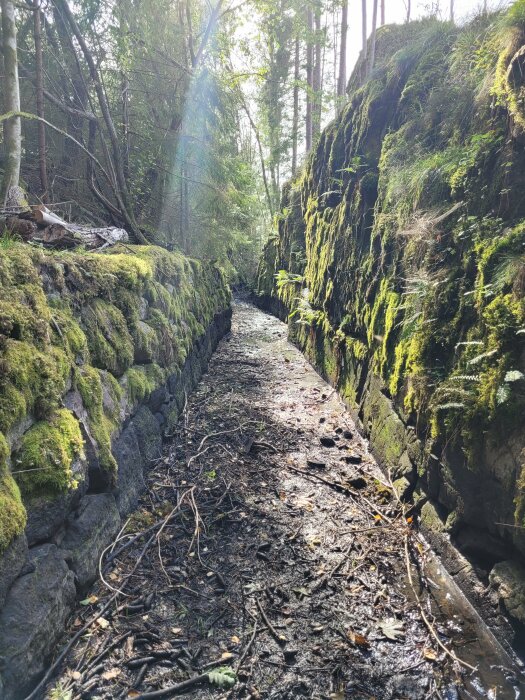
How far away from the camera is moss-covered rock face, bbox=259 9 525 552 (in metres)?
3.23

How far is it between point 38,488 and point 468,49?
23.7ft

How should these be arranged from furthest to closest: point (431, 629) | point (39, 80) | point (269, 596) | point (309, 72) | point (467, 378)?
point (309, 72) → point (39, 80) → point (467, 378) → point (269, 596) → point (431, 629)

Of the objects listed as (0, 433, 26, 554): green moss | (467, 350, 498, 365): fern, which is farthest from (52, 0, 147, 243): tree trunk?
(467, 350, 498, 365): fern

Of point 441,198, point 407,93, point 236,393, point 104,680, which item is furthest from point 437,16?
point 104,680

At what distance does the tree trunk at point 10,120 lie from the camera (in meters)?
5.25

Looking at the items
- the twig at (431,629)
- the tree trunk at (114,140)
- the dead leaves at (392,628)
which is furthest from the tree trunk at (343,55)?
the dead leaves at (392,628)

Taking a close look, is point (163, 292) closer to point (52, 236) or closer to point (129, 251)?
point (129, 251)

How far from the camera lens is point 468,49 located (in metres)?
5.46

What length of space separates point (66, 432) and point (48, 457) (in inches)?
11.6

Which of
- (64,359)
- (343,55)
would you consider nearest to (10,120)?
(64,359)

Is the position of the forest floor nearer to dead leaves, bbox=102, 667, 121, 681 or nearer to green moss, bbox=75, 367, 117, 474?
dead leaves, bbox=102, 667, 121, 681

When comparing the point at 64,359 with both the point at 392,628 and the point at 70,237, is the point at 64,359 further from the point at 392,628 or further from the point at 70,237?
the point at 392,628

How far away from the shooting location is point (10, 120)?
540 centimetres

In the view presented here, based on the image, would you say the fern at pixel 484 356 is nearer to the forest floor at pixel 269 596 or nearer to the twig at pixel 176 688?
the forest floor at pixel 269 596
